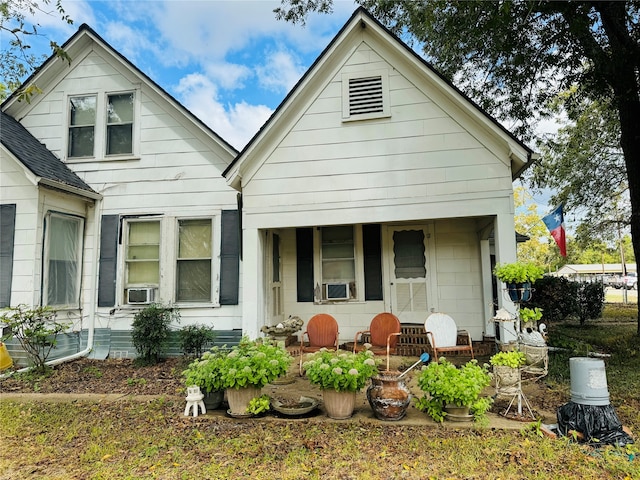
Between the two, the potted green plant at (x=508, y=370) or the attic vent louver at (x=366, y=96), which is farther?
the attic vent louver at (x=366, y=96)

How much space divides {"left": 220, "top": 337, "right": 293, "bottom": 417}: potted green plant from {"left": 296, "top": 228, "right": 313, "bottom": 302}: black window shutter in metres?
3.63

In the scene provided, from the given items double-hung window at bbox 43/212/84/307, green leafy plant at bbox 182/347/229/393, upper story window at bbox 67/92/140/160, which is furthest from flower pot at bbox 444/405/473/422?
upper story window at bbox 67/92/140/160

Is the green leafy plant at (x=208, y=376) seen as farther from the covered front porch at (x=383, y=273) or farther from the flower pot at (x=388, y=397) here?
the covered front porch at (x=383, y=273)

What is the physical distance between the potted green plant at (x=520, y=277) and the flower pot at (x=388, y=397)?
162cm

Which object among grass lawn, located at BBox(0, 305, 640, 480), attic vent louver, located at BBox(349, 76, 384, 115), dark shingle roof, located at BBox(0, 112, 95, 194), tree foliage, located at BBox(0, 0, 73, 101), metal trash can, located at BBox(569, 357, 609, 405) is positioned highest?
tree foliage, located at BBox(0, 0, 73, 101)

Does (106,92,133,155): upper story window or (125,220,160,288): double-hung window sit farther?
(106,92,133,155): upper story window

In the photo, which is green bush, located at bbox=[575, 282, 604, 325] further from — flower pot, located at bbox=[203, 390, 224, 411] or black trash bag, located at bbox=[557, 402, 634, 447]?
flower pot, located at bbox=[203, 390, 224, 411]

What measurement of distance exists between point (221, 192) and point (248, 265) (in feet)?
6.02

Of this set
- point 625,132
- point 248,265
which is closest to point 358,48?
point 248,265

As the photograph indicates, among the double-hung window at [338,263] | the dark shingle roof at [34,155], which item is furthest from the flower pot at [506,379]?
the dark shingle roof at [34,155]

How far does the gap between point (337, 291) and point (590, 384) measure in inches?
193

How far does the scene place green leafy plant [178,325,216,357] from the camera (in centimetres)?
729

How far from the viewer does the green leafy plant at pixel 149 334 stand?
283 inches

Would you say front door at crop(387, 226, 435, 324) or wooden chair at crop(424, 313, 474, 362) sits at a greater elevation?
front door at crop(387, 226, 435, 324)
